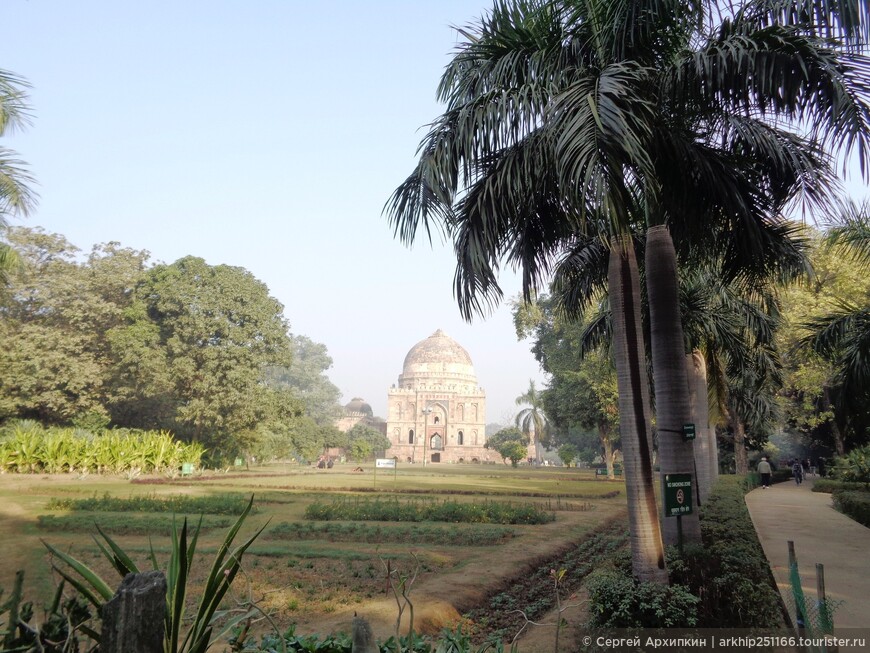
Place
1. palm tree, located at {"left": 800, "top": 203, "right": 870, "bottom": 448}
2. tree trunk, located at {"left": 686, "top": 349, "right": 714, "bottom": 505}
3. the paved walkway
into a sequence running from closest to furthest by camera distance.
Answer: the paved walkway
palm tree, located at {"left": 800, "top": 203, "right": 870, "bottom": 448}
tree trunk, located at {"left": 686, "top": 349, "right": 714, "bottom": 505}

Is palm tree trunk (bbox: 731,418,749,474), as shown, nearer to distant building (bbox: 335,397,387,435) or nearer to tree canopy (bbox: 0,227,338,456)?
tree canopy (bbox: 0,227,338,456)

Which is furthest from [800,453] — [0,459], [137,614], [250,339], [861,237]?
[137,614]

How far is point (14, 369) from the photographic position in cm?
2553

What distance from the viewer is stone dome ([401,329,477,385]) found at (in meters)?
74.0

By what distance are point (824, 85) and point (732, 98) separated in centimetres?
73

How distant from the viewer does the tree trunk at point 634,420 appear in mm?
5479

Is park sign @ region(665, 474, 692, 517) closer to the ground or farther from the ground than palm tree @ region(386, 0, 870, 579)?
closer to the ground

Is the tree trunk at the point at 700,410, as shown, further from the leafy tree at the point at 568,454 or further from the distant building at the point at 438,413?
the distant building at the point at 438,413

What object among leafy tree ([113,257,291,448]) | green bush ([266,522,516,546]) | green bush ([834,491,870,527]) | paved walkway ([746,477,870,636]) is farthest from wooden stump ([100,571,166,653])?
leafy tree ([113,257,291,448])

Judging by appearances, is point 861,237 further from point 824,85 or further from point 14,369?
point 14,369

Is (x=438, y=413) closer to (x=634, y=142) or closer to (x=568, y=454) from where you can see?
(x=568, y=454)

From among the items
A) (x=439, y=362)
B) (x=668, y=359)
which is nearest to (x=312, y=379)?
(x=439, y=362)

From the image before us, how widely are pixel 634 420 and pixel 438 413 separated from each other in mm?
66056

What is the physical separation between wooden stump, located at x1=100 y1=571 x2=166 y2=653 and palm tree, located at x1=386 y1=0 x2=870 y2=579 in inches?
145
